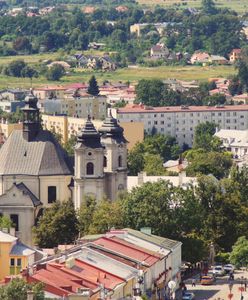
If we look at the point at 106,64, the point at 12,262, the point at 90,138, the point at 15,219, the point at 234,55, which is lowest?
the point at 106,64

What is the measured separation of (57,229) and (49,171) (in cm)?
646

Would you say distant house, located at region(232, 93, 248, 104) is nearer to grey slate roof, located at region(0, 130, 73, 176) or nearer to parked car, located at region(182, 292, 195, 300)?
grey slate roof, located at region(0, 130, 73, 176)

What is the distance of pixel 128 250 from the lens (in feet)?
197

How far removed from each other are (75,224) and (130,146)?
48.0 meters

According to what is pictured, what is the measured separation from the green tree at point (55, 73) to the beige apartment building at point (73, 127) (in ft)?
165

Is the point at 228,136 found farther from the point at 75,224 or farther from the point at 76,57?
the point at 76,57

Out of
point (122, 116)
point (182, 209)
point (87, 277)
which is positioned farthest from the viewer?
point (122, 116)

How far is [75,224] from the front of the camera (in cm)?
6794

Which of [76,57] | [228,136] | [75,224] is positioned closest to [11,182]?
[75,224]

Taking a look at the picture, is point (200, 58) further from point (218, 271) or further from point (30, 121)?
point (218, 271)

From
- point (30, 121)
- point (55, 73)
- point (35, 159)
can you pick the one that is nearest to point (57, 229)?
point (35, 159)

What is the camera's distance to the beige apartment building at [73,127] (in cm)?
11950

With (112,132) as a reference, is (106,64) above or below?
below

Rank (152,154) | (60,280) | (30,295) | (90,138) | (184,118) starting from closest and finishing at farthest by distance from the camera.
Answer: (30,295) → (60,280) → (90,138) → (152,154) → (184,118)
